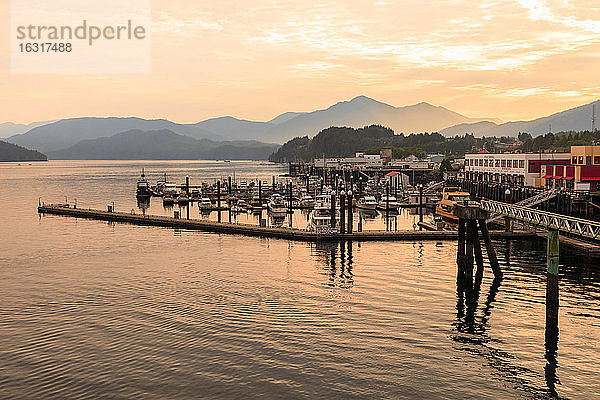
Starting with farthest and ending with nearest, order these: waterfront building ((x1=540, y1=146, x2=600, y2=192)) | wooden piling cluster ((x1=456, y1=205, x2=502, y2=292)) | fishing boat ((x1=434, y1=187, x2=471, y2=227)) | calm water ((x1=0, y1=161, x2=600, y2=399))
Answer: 1. fishing boat ((x1=434, y1=187, x2=471, y2=227))
2. waterfront building ((x1=540, y1=146, x2=600, y2=192))
3. wooden piling cluster ((x1=456, y1=205, x2=502, y2=292))
4. calm water ((x1=0, y1=161, x2=600, y2=399))

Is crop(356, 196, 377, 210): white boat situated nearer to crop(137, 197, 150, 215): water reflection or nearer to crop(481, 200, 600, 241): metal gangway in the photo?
crop(137, 197, 150, 215): water reflection

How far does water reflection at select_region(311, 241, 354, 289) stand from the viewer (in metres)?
44.6

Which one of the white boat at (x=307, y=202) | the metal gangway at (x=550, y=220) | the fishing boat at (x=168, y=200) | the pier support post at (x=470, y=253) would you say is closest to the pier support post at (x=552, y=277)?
the metal gangway at (x=550, y=220)

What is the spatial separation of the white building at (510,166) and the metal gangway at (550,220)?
49.5 meters

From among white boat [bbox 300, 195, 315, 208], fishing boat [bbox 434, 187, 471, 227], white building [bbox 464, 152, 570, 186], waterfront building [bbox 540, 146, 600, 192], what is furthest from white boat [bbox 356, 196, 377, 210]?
waterfront building [bbox 540, 146, 600, 192]

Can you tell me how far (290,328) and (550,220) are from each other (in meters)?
22.4

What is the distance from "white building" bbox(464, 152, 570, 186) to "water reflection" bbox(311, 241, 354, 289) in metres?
48.5

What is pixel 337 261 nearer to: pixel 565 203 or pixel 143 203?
pixel 565 203

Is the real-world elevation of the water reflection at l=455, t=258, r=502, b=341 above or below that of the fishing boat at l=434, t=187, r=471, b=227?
below

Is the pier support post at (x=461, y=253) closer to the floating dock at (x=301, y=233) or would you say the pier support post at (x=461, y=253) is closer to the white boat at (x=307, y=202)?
the floating dock at (x=301, y=233)

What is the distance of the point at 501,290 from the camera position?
1609 inches

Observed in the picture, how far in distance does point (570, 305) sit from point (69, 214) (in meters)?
85.2

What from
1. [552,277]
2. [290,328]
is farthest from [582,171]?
[290,328]

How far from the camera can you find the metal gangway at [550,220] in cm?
3659
